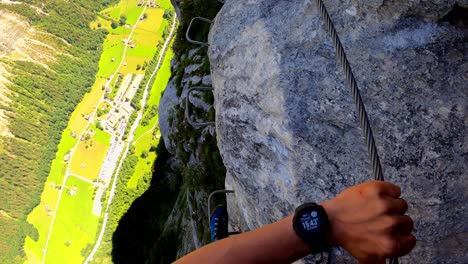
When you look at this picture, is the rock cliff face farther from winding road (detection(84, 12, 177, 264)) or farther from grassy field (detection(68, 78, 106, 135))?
grassy field (detection(68, 78, 106, 135))

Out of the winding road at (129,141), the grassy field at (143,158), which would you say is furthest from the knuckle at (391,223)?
the winding road at (129,141)

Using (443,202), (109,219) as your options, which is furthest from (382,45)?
(109,219)

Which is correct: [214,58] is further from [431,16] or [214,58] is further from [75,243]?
[75,243]

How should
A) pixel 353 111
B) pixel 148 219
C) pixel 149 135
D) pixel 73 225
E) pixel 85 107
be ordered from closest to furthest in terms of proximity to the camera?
1. pixel 353 111
2. pixel 148 219
3. pixel 149 135
4. pixel 73 225
5. pixel 85 107

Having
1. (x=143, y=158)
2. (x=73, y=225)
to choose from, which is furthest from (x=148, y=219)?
(x=73, y=225)

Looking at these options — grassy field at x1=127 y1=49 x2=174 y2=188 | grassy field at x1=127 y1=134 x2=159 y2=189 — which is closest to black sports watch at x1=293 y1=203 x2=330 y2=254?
grassy field at x1=127 y1=134 x2=159 y2=189

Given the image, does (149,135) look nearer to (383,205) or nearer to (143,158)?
(143,158)
